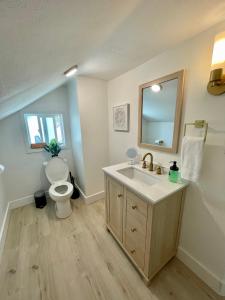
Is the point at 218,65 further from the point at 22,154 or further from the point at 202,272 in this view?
the point at 22,154

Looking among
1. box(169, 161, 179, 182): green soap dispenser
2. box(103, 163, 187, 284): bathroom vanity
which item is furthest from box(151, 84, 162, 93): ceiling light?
box(103, 163, 187, 284): bathroom vanity

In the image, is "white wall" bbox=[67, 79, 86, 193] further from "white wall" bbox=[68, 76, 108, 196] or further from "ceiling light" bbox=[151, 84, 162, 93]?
"ceiling light" bbox=[151, 84, 162, 93]

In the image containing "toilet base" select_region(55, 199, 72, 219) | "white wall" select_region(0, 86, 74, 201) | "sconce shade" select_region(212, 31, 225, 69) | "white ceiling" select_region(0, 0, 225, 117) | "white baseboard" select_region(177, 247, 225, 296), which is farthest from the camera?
"white wall" select_region(0, 86, 74, 201)

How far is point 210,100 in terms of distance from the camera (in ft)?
3.40

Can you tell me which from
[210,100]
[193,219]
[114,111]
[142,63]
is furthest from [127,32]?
[193,219]

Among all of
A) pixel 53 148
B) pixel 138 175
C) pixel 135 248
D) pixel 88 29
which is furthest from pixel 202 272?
pixel 53 148

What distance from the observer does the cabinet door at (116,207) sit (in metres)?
1.41

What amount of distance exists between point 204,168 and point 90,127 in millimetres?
1643

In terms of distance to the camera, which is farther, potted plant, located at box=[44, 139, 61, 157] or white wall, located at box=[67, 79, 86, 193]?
potted plant, located at box=[44, 139, 61, 157]

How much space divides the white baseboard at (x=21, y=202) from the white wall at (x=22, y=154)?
0.17 ft

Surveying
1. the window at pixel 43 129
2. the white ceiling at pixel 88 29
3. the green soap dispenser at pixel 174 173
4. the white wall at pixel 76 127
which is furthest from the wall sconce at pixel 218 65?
the window at pixel 43 129

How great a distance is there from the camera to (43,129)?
2.40 metres

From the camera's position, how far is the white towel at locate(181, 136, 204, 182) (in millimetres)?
1045

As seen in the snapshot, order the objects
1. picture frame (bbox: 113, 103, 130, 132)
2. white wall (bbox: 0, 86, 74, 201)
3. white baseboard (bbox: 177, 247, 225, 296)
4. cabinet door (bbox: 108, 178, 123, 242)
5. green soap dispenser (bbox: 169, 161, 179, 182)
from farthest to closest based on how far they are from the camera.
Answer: white wall (bbox: 0, 86, 74, 201), picture frame (bbox: 113, 103, 130, 132), cabinet door (bbox: 108, 178, 123, 242), green soap dispenser (bbox: 169, 161, 179, 182), white baseboard (bbox: 177, 247, 225, 296)
